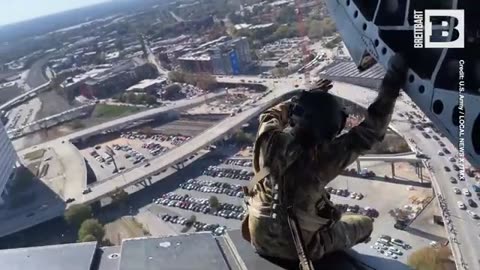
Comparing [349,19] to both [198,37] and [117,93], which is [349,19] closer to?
[117,93]

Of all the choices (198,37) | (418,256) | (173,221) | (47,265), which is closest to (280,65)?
(198,37)

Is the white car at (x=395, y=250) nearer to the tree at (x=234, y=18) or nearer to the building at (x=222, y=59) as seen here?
the building at (x=222, y=59)

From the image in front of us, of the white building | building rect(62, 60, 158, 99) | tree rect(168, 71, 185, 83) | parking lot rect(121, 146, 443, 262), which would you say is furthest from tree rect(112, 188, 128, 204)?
building rect(62, 60, 158, 99)

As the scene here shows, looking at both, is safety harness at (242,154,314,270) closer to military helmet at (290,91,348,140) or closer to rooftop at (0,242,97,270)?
military helmet at (290,91,348,140)

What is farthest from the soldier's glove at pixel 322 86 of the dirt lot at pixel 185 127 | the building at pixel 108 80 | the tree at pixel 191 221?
the building at pixel 108 80

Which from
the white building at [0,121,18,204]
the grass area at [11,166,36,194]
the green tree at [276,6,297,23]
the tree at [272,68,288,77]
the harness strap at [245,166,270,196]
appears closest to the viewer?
the harness strap at [245,166,270,196]
